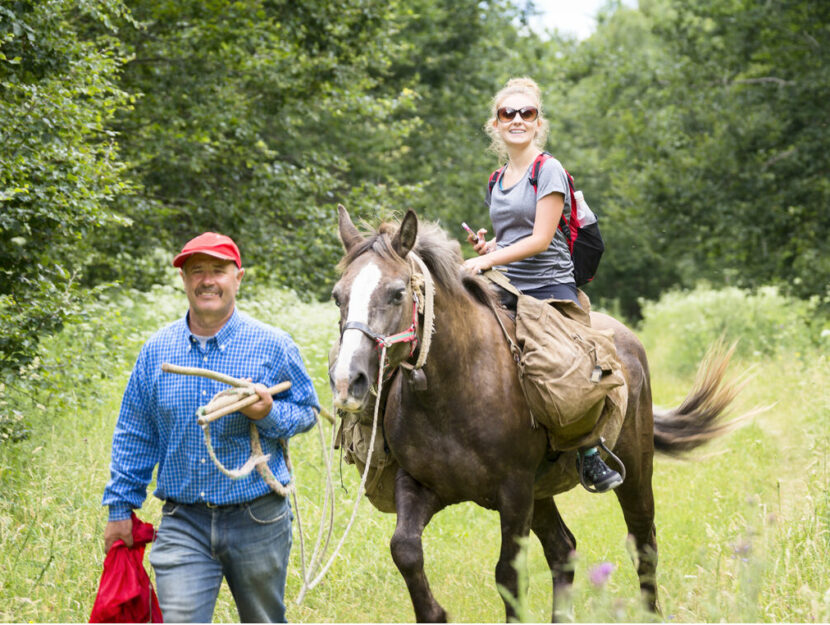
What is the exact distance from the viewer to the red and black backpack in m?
5.22

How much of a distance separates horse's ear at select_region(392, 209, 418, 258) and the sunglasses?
4.04 ft

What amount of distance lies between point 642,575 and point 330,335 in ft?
28.8

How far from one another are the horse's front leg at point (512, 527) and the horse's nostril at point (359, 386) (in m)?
1.21

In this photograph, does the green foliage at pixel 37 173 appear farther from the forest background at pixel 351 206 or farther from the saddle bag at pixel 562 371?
the saddle bag at pixel 562 371

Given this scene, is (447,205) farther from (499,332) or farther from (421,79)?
(499,332)

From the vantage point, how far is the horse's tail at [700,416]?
718cm

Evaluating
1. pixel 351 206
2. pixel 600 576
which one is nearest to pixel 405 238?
pixel 600 576

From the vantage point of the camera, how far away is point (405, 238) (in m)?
4.41

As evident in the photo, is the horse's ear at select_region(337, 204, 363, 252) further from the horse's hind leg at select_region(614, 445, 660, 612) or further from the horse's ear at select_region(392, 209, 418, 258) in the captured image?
the horse's hind leg at select_region(614, 445, 660, 612)

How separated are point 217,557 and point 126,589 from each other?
1.13 ft

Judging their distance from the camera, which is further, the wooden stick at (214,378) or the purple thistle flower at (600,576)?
the wooden stick at (214,378)

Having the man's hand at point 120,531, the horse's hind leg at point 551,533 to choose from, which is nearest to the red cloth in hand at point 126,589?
the man's hand at point 120,531

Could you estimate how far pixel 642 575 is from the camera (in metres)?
5.90

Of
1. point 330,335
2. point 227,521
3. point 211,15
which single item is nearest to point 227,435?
point 227,521
